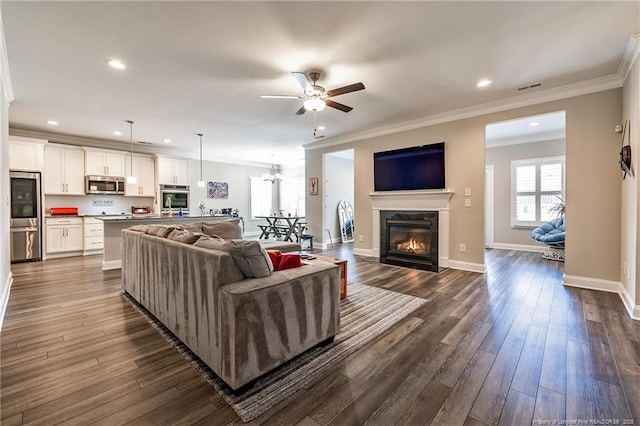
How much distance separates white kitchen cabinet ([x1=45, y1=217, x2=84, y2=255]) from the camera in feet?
18.7

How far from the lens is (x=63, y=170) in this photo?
19.8ft

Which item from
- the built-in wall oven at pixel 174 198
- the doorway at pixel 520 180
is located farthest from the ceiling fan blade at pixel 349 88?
the built-in wall oven at pixel 174 198

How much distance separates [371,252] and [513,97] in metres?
3.63

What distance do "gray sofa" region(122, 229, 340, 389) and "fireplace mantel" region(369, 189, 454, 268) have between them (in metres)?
3.30

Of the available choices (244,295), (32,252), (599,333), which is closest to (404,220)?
(599,333)

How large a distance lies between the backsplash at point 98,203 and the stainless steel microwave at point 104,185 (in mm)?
400

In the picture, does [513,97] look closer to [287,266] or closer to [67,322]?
[287,266]

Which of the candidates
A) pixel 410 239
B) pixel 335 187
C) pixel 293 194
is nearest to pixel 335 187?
pixel 335 187

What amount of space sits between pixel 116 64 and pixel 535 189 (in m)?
8.27

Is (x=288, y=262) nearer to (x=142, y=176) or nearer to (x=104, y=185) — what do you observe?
(x=104, y=185)

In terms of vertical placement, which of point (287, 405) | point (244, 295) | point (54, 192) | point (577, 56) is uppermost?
point (577, 56)

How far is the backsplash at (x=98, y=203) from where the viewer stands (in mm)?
6206

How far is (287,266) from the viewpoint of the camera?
7.06 ft

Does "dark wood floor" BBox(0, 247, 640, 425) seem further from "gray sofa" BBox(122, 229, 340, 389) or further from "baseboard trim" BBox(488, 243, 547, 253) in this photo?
"baseboard trim" BBox(488, 243, 547, 253)
